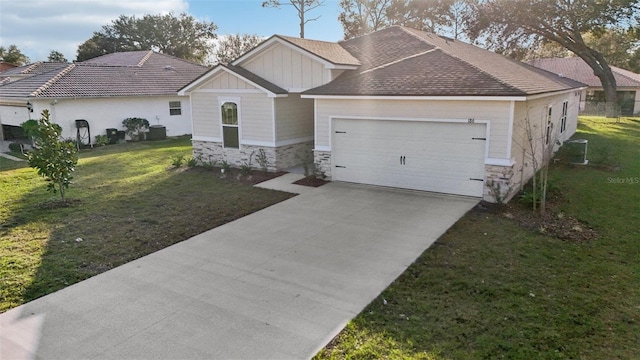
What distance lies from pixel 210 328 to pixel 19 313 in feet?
8.58

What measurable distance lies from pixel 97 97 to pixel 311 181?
14041 mm

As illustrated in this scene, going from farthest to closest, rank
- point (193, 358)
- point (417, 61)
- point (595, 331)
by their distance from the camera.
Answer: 1. point (417, 61)
2. point (595, 331)
3. point (193, 358)

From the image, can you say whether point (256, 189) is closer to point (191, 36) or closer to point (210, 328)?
point (210, 328)

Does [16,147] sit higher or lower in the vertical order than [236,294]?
higher

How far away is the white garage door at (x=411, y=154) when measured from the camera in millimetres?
10445

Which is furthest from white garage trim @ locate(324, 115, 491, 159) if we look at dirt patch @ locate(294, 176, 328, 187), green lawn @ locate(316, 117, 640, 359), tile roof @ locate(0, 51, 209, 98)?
tile roof @ locate(0, 51, 209, 98)

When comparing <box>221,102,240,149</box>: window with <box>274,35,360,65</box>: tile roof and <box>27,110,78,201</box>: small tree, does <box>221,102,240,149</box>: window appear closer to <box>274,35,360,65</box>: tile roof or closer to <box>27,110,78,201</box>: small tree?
<box>274,35,360,65</box>: tile roof

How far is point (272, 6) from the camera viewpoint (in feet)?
117

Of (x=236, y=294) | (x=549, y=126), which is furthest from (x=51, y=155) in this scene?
(x=549, y=126)

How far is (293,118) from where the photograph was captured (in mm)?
14383

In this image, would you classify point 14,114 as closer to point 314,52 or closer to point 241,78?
point 241,78

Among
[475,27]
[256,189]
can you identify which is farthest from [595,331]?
[475,27]

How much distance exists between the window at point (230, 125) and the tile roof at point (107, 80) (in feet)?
32.6

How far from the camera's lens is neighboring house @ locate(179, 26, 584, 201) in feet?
33.3
